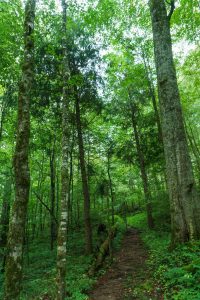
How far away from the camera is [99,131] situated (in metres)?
16.4

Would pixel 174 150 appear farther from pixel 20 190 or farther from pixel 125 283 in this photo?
pixel 20 190

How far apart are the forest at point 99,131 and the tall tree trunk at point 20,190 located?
0.6 inches

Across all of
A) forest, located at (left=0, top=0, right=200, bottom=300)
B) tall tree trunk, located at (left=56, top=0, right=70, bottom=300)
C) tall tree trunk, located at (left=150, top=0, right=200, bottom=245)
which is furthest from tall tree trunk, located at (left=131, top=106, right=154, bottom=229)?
tall tree trunk, located at (left=56, top=0, right=70, bottom=300)

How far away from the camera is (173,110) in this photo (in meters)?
6.69

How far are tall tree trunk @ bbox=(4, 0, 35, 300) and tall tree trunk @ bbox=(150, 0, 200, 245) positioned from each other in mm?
4227

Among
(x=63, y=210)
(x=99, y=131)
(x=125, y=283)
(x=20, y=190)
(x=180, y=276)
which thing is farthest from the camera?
(x=99, y=131)

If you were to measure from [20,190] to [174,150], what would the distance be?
4566 mm

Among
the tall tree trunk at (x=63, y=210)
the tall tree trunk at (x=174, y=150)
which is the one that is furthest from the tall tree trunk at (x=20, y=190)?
the tall tree trunk at (x=174, y=150)

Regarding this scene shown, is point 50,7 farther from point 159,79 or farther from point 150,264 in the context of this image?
point 150,264

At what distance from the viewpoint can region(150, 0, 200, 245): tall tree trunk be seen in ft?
19.6

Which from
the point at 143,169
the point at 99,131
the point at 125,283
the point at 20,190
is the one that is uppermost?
the point at 99,131

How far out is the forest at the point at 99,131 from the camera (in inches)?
172

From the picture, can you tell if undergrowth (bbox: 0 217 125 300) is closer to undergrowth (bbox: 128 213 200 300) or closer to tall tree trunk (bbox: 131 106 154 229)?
undergrowth (bbox: 128 213 200 300)

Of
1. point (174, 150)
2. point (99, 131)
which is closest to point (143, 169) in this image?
point (99, 131)
